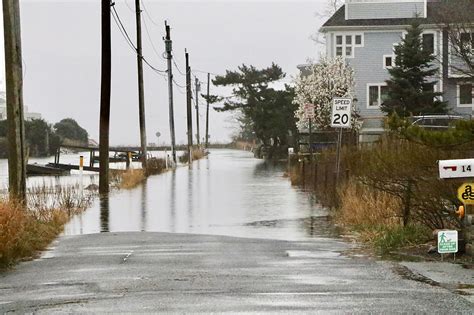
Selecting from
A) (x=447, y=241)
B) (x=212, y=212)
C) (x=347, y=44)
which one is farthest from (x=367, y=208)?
(x=347, y=44)

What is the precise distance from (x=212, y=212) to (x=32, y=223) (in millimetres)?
6769

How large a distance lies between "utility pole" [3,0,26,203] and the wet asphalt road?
3149 mm

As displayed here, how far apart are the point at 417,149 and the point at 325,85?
40.7 metres

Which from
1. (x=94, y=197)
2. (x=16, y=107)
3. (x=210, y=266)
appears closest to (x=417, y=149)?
(x=210, y=266)

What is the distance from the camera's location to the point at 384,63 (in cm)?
5259

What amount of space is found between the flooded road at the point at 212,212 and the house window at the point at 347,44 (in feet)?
73.4

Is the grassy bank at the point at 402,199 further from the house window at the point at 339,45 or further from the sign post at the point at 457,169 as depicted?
the house window at the point at 339,45

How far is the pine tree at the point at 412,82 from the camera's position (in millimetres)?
45188

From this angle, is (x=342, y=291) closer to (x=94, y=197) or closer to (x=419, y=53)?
(x=94, y=197)

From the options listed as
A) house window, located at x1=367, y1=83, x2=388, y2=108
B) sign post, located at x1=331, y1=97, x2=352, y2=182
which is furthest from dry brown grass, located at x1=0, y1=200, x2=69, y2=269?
house window, located at x1=367, y1=83, x2=388, y2=108

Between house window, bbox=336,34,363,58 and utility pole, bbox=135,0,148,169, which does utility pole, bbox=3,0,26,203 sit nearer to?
utility pole, bbox=135,0,148,169

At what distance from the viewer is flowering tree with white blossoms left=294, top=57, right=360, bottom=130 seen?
2048 inches

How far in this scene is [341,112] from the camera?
2172 centimetres

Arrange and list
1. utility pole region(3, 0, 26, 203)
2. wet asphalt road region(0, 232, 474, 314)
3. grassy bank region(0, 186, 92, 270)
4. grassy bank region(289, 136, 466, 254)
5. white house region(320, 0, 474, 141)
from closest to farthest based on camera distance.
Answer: wet asphalt road region(0, 232, 474, 314), grassy bank region(0, 186, 92, 270), grassy bank region(289, 136, 466, 254), utility pole region(3, 0, 26, 203), white house region(320, 0, 474, 141)
